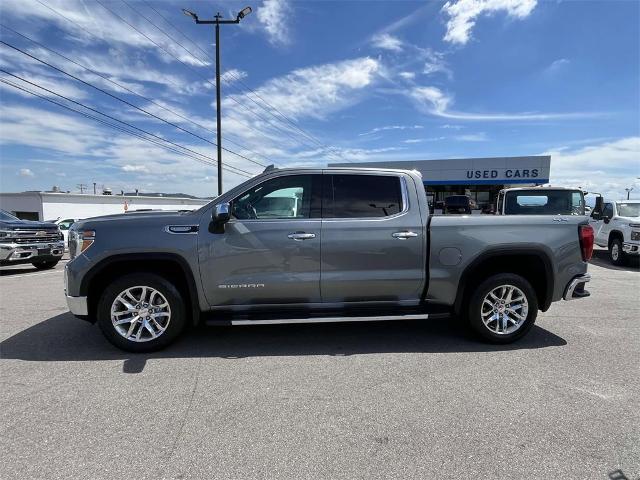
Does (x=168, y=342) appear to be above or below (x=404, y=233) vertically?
below

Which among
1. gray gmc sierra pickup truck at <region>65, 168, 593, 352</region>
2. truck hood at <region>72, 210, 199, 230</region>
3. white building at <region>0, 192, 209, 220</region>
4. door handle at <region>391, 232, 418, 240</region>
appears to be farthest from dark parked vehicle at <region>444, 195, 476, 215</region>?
white building at <region>0, 192, 209, 220</region>

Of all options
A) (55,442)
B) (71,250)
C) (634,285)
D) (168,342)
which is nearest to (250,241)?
(168,342)

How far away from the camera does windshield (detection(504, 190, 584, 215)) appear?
997 centimetres

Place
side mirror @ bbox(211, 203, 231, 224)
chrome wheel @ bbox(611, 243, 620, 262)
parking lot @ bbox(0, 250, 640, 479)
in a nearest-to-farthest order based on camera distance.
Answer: parking lot @ bbox(0, 250, 640, 479) < side mirror @ bbox(211, 203, 231, 224) < chrome wheel @ bbox(611, 243, 620, 262)

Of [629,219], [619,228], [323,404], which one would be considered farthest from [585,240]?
[619,228]

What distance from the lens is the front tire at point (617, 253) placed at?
11.4 m

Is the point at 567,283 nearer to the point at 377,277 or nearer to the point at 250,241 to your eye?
the point at 377,277

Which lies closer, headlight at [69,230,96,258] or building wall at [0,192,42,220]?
headlight at [69,230,96,258]

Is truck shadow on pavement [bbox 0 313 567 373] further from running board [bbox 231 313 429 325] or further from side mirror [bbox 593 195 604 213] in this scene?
side mirror [bbox 593 195 604 213]

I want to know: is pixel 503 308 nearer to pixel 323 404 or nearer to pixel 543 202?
pixel 323 404

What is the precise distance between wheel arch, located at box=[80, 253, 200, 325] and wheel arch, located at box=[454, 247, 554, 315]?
2.88m

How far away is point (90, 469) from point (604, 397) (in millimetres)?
3791

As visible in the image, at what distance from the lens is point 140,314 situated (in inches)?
166

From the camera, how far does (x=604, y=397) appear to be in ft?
10.8
